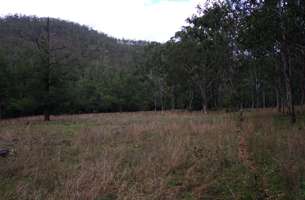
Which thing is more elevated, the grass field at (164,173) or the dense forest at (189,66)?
the dense forest at (189,66)

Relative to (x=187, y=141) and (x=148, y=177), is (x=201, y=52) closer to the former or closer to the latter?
(x=187, y=141)

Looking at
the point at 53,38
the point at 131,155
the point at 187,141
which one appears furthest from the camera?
the point at 53,38

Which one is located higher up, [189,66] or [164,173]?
[189,66]

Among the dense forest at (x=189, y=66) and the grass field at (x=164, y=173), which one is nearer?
the grass field at (x=164, y=173)

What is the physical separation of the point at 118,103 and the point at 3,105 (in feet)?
84.1

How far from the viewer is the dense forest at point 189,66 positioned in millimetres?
16688

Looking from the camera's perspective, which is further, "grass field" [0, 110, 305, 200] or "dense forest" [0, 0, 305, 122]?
"dense forest" [0, 0, 305, 122]

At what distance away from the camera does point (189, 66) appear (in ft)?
141

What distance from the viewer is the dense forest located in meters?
16.7

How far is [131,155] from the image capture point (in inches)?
327

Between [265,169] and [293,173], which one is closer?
[293,173]

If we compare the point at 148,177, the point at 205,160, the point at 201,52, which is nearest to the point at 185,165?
the point at 205,160

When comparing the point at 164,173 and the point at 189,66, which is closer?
the point at 164,173

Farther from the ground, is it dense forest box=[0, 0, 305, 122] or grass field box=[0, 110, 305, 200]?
dense forest box=[0, 0, 305, 122]
